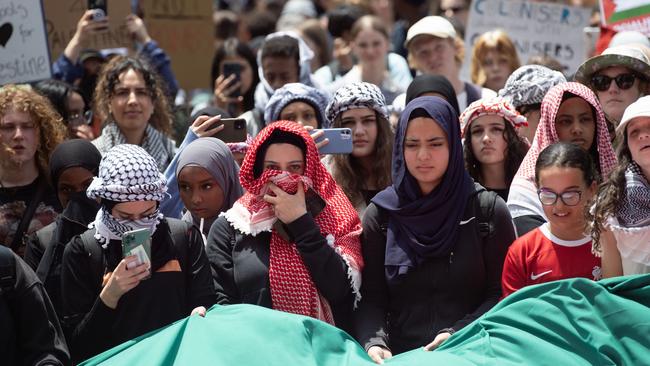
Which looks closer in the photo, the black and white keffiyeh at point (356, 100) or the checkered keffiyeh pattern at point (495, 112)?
the checkered keffiyeh pattern at point (495, 112)

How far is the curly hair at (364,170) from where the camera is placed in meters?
6.82

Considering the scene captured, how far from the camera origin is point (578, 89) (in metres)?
6.52

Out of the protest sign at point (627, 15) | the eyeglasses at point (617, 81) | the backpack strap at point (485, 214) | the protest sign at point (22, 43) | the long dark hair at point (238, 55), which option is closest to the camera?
the backpack strap at point (485, 214)

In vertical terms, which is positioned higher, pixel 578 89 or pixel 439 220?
pixel 578 89

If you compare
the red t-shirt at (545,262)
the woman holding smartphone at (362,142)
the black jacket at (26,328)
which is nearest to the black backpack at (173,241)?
the black jacket at (26,328)

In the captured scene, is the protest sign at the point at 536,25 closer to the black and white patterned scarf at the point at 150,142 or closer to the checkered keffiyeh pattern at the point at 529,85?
the checkered keffiyeh pattern at the point at 529,85

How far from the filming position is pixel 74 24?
362 inches

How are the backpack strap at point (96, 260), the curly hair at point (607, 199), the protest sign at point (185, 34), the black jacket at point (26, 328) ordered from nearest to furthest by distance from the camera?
the black jacket at point (26, 328)
the curly hair at point (607, 199)
the backpack strap at point (96, 260)
the protest sign at point (185, 34)

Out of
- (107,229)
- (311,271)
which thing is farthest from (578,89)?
(107,229)

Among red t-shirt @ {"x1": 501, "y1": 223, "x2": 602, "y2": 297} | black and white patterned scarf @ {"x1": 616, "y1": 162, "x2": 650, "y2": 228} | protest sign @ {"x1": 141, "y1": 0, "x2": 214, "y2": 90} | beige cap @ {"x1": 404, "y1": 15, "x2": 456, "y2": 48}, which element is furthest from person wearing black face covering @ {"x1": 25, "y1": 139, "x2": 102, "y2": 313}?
protest sign @ {"x1": 141, "y1": 0, "x2": 214, "y2": 90}

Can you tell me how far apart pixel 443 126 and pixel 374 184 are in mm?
1262

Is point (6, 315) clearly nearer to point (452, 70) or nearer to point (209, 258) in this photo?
point (209, 258)

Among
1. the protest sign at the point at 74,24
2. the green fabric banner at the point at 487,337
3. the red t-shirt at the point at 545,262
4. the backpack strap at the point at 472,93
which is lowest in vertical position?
the green fabric banner at the point at 487,337

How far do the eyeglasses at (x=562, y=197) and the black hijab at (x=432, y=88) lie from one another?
5.10 feet
